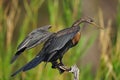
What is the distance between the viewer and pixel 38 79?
364cm

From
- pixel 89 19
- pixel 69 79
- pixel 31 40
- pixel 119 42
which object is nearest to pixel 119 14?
pixel 119 42

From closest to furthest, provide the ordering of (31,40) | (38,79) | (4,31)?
(31,40) < (38,79) < (4,31)

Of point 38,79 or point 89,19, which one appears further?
point 38,79

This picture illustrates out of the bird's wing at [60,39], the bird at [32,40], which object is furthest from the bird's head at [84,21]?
the bird at [32,40]

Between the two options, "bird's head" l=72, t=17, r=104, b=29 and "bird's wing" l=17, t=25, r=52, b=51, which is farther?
"bird's head" l=72, t=17, r=104, b=29

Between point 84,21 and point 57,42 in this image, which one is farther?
point 84,21

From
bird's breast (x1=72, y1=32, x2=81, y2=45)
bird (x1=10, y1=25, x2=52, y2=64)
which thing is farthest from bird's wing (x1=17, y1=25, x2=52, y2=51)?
bird's breast (x1=72, y1=32, x2=81, y2=45)

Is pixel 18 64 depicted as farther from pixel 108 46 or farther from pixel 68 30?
pixel 68 30

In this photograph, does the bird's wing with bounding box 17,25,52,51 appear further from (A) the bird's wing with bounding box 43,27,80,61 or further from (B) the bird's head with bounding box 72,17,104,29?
(B) the bird's head with bounding box 72,17,104,29

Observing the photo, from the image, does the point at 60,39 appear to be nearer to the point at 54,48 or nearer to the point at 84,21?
the point at 54,48

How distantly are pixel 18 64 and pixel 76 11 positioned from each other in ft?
1.47

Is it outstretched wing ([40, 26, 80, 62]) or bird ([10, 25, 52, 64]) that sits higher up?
bird ([10, 25, 52, 64])

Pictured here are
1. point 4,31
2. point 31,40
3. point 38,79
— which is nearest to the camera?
point 31,40

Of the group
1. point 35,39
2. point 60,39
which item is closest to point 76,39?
point 60,39
